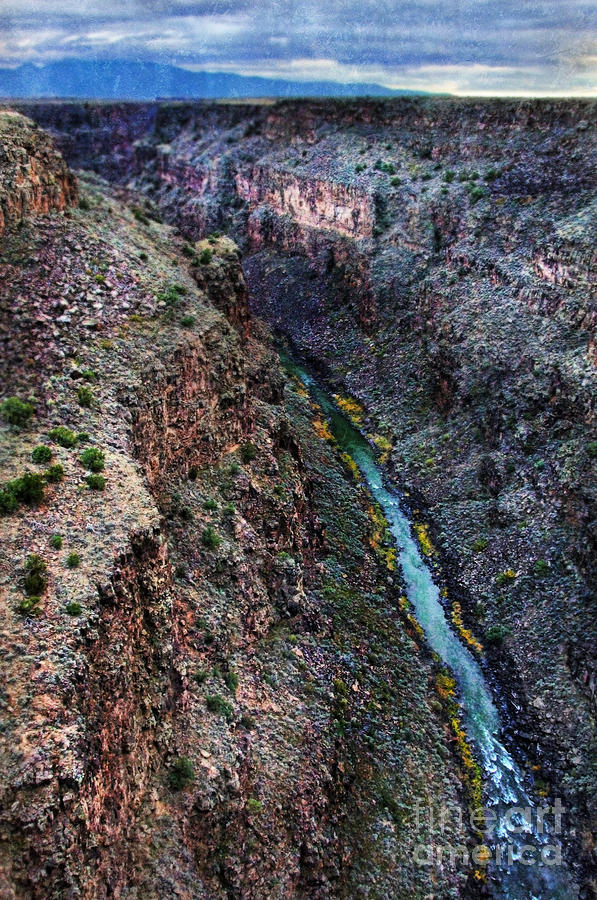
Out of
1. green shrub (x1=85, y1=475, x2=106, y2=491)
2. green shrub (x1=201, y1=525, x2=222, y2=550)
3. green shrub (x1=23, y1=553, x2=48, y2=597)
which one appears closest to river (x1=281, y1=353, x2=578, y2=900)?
green shrub (x1=201, y1=525, x2=222, y2=550)

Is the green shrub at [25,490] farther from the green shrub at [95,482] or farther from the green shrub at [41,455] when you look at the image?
the green shrub at [95,482]

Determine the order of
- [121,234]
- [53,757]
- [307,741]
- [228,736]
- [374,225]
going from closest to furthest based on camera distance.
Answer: [53,757], [228,736], [307,741], [121,234], [374,225]

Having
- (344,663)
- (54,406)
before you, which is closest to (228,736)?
(344,663)

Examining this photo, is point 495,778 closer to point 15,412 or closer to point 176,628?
point 176,628

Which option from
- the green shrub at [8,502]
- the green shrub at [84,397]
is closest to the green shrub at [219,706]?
the green shrub at [8,502]

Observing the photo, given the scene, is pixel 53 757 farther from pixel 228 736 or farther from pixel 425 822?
pixel 425 822

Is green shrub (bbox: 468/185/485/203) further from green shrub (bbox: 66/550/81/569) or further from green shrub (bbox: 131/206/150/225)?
green shrub (bbox: 66/550/81/569)

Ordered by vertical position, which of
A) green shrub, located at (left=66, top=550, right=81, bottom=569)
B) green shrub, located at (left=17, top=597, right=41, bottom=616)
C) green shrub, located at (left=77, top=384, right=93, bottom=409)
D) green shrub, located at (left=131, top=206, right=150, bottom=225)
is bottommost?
green shrub, located at (left=17, top=597, right=41, bottom=616)
